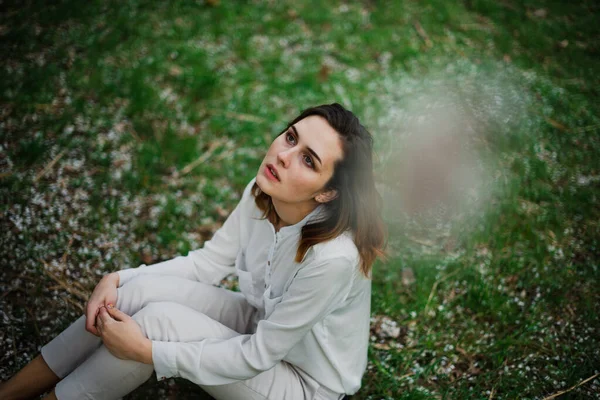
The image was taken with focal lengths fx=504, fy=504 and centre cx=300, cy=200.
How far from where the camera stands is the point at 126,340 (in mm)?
2131

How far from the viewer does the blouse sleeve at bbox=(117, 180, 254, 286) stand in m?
2.66

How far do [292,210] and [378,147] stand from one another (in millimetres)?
2291

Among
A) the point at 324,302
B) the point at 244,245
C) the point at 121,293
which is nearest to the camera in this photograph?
the point at 324,302

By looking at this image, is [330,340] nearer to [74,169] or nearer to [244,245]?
[244,245]

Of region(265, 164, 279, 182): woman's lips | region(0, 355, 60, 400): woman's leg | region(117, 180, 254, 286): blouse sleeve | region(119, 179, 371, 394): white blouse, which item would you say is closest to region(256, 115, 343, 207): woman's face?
region(265, 164, 279, 182): woman's lips

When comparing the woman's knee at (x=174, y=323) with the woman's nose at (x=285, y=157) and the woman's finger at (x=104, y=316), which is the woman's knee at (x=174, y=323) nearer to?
the woman's finger at (x=104, y=316)

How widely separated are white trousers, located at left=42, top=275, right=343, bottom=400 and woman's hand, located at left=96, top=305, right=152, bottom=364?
0.17ft

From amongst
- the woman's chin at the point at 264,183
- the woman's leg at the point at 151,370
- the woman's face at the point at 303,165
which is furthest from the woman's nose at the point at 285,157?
the woman's leg at the point at 151,370

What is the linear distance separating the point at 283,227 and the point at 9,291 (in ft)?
6.69

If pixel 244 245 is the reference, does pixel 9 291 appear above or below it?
below

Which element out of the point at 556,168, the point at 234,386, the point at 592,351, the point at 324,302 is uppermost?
the point at 324,302

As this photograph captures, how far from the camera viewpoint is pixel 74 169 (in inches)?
156

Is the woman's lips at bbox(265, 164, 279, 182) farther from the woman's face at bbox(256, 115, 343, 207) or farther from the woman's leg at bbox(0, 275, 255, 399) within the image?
the woman's leg at bbox(0, 275, 255, 399)

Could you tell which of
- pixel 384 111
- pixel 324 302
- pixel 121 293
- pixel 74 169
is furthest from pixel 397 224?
pixel 74 169
